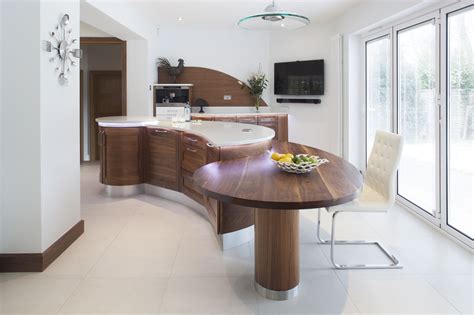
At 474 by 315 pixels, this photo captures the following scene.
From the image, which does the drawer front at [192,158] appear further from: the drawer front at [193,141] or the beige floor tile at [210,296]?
the beige floor tile at [210,296]

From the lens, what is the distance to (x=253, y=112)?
7.36 meters

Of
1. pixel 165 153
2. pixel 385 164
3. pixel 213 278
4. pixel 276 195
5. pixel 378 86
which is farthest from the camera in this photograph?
pixel 378 86

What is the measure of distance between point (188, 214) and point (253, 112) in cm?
392

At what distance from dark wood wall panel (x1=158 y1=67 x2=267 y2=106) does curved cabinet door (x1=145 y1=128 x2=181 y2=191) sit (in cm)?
292

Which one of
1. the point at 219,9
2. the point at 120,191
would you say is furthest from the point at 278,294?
the point at 219,9

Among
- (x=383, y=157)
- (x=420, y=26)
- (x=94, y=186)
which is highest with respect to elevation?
(x=420, y=26)

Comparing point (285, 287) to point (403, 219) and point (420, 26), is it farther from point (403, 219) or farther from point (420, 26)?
point (420, 26)

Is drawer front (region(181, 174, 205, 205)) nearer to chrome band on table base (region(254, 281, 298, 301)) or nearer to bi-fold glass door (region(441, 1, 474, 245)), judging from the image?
chrome band on table base (region(254, 281, 298, 301))

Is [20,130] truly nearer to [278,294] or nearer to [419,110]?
[278,294]

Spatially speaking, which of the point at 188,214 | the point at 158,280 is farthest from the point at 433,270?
the point at 188,214

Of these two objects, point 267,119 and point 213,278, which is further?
point 267,119

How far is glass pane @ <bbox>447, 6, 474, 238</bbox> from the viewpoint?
9.99 feet

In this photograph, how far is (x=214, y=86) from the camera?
732 centimetres

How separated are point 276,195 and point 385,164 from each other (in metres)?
1.46
